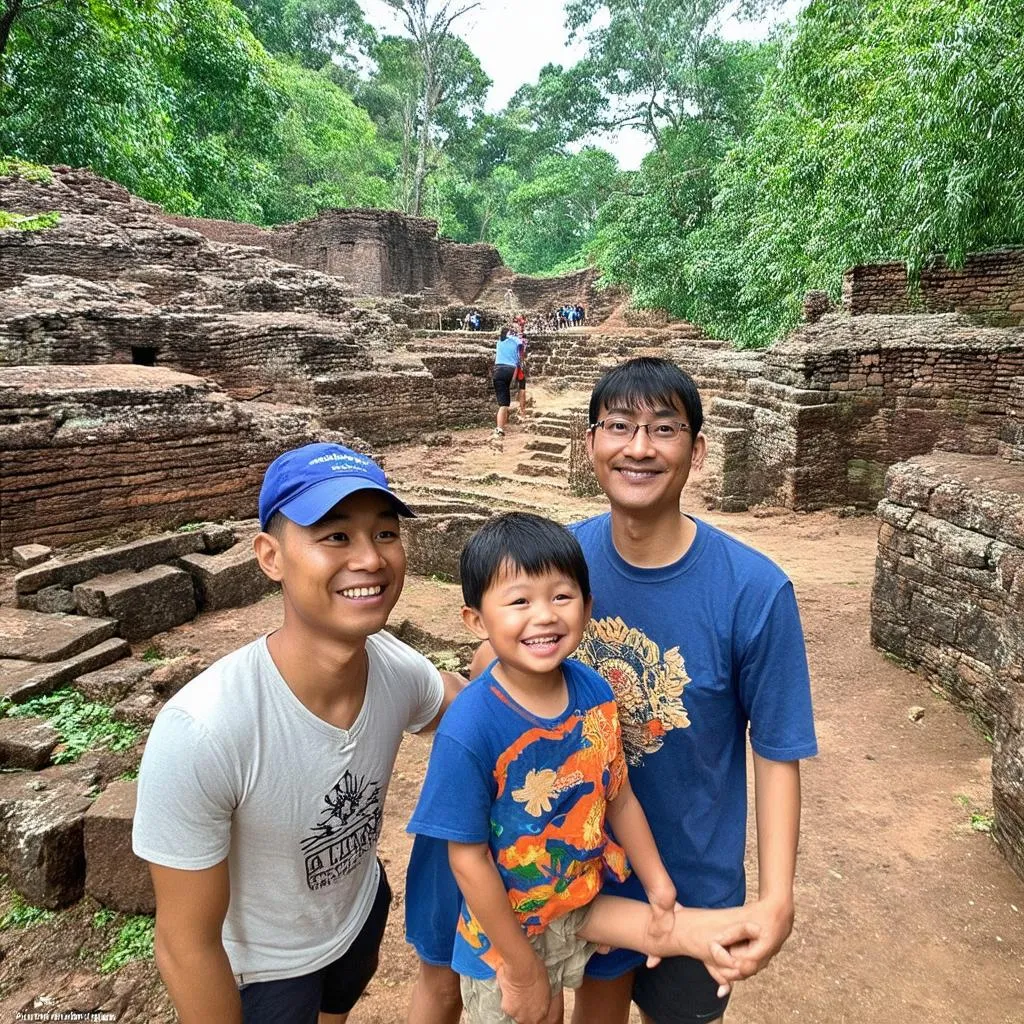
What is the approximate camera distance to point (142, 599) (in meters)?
4.80

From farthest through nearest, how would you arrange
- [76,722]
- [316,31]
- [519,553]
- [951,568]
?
[316,31] < [951,568] < [76,722] < [519,553]

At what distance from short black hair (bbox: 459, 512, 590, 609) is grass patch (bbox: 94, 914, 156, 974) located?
1.94 meters

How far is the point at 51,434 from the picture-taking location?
5.75m

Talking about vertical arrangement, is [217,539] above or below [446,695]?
below

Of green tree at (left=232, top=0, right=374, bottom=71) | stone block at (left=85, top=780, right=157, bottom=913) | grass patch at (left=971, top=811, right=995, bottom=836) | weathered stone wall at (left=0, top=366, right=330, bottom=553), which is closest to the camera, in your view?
stone block at (left=85, top=780, right=157, bottom=913)

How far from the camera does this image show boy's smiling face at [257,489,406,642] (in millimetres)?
1310

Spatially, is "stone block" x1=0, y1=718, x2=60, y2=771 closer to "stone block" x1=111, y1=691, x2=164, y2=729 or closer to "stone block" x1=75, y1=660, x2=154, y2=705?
"stone block" x1=111, y1=691, x2=164, y2=729

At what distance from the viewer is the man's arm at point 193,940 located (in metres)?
1.20

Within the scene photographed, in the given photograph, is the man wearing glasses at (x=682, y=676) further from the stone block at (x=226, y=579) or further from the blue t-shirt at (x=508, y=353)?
the blue t-shirt at (x=508, y=353)

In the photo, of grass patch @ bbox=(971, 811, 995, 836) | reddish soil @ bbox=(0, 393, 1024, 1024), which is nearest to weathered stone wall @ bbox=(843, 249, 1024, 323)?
reddish soil @ bbox=(0, 393, 1024, 1024)

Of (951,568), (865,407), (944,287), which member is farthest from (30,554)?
(944,287)

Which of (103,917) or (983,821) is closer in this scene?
(103,917)

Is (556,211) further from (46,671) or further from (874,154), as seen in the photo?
(46,671)

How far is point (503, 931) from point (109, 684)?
3247mm
